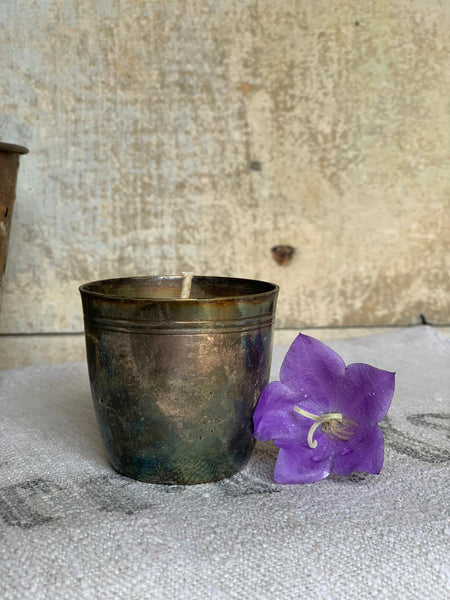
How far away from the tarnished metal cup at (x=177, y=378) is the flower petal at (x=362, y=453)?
110mm

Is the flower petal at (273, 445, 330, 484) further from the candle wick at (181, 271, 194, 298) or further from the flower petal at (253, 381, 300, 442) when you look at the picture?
the candle wick at (181, 271, 194, 298)

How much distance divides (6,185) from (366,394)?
25.1 inches

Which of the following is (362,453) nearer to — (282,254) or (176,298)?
(176,298)

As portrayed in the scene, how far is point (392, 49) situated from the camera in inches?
56.5

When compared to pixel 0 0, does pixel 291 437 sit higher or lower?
lower

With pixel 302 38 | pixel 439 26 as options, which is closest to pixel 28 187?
pixel 302 38

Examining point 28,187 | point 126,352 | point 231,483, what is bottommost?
point 231,483

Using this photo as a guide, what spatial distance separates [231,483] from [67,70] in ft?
3.15

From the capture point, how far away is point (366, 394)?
29.7 inches

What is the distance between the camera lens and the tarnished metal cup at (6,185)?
1000mm

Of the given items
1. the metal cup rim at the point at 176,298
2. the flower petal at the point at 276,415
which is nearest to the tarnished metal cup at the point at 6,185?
the metal cup rim at the point at 176,298

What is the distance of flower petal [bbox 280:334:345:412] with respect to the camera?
0.78 meters

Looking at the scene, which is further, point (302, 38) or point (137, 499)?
point (302, 38)

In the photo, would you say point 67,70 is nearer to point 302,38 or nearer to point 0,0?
point 0,0
